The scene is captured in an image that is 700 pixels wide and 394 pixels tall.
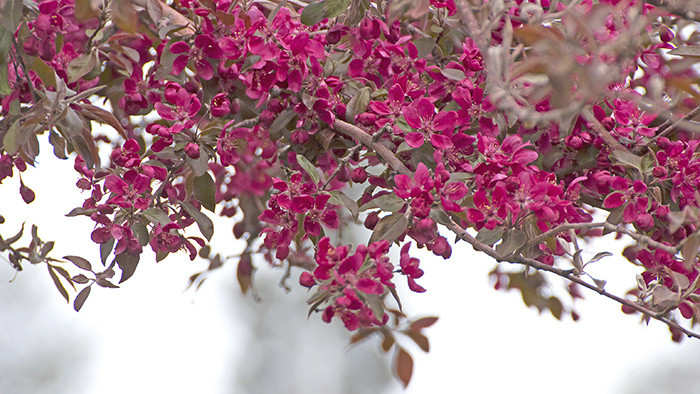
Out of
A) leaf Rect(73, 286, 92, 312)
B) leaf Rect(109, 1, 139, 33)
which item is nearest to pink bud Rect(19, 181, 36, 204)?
leaf Rect(73, 286, 92, 312)

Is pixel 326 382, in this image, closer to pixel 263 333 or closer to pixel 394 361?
pixel 263 333

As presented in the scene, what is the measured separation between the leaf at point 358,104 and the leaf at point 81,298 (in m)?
0.39

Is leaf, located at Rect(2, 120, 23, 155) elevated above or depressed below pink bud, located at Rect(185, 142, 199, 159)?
above

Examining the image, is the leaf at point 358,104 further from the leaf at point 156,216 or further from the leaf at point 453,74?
the leaf at point 156,216

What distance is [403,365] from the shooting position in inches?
36.1

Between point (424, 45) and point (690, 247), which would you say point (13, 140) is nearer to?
point (424, 45)

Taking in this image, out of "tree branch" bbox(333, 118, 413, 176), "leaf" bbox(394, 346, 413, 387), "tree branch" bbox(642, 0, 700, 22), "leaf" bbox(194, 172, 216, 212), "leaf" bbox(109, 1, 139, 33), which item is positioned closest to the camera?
"tree branch" bbox(642, 0, 700, 22)

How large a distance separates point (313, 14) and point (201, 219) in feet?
0.92

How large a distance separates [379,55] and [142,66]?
0.34 meters

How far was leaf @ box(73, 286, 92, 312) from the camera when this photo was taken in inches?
32.0

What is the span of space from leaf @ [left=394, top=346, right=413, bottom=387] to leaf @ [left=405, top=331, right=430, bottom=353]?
0.9 inches

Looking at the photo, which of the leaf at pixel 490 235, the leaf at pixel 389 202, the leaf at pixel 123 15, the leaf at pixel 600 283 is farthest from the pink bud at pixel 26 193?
the leaf at pixel 600 283

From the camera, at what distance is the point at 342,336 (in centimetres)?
425

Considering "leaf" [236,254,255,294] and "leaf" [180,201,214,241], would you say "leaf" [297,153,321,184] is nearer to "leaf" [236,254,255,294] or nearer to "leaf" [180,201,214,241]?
"leaf" [180,201,214,241]
